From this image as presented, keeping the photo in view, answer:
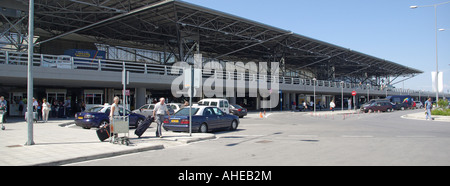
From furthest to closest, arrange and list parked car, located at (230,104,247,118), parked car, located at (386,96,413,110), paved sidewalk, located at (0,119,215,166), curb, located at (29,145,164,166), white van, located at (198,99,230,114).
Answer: parked car, located at (386,96,413,110) < parked car, located at (230,104,247,118) < white van, located at (198,99,230,114) < paved sidewalk, located at (0,119,215,166) < curb, located at (29,145,164,166)

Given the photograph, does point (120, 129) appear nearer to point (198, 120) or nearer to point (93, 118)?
point (198, 120)

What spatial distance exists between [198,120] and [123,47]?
31.0 meters

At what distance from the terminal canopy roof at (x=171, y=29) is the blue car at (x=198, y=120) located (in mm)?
14629

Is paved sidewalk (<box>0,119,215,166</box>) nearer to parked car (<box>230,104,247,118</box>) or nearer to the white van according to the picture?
the white van

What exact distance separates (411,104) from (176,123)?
55.9 metres

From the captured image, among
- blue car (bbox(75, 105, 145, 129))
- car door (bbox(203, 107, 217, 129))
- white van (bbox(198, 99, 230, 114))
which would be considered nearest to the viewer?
car door (bbox(203, 107, 217, 129))

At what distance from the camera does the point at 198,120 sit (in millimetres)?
14891

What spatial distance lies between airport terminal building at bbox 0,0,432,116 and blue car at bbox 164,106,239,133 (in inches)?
446

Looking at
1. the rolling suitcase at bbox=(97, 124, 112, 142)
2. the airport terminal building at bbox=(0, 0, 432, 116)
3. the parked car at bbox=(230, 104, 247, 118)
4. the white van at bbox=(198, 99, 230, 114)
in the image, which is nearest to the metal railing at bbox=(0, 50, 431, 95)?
the airport terminal building at bbox=(0, 0, 432, 116)

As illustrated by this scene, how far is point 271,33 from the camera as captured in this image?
41062 millimetres

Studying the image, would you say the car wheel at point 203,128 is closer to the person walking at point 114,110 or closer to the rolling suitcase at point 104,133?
the person walking at point 114,110

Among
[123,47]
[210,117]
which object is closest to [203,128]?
[210,117]

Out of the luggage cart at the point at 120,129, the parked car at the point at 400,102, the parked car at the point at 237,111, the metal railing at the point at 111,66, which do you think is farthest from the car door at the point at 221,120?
the parked car at the point at 400,102

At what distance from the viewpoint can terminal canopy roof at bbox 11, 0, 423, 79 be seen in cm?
2855
